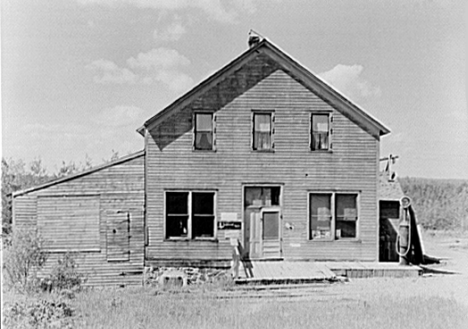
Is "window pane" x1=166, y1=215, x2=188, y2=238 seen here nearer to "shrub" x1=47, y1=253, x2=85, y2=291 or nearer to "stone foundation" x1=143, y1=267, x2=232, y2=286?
"stone foundation" x1=143, y1=267, x2=232, y2=286

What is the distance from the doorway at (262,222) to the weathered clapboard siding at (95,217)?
260 cm

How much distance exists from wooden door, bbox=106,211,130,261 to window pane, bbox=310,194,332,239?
454 centimetres

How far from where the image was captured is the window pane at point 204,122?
1259 centimetres

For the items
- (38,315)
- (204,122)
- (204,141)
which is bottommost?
(38,315)

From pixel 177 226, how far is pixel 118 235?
1428 millimetres

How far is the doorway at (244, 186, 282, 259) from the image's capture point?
12594 millimetres

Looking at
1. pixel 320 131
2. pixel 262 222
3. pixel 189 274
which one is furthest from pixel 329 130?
pixel 189 274

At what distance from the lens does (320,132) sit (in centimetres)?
1270

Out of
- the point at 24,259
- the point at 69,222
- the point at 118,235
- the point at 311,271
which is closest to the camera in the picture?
the point at 24,259

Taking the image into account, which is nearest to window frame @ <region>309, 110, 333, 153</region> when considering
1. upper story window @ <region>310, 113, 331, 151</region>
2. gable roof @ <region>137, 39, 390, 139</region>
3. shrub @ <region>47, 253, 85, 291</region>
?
upper story window @ <region>310, 113, 331, 151</region>

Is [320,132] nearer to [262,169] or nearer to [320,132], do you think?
[320,132]

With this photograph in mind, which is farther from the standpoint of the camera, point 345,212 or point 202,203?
point 345,212

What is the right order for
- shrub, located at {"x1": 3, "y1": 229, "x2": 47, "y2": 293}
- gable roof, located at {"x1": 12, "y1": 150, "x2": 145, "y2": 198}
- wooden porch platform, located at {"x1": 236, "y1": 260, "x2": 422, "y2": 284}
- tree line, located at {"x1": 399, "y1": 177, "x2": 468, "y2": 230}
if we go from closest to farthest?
shrub, located at {"x1": 3, "y1": 229, "x2": 47, "y2": 293}
tree line, located at {"x1": 399, "y1": 177, "x2": 468, "y2": 230}
wooden porch platform, located at {"x1": 236, "y1": 260, "x2": 422, "y2": 284}
gable roof, located at {"x1": 12, "y1": 150, "x2": 145, "y2": 198}

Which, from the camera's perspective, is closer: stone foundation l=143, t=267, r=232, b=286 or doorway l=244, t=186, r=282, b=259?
stone foundation l=143, t=267, r=232, b=286
